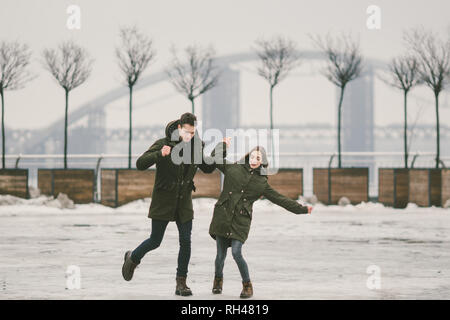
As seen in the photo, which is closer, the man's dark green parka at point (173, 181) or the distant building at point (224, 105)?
the man's dark green parka at point (173, 181)

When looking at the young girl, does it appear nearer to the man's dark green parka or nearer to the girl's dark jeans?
the girl's dark jeans

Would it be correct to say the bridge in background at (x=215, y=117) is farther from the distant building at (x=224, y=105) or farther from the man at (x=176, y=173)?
the man at (x=176, y=173)

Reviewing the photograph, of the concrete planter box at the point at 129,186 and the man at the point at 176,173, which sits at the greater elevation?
the man at the point at 176,173

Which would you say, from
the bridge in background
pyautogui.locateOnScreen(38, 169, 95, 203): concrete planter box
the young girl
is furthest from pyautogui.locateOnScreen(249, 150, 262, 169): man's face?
the bridge in background

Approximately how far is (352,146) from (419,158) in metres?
87.7

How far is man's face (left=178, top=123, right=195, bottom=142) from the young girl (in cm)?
32

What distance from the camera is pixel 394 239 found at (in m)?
14.8

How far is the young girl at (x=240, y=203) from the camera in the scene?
7.53 m

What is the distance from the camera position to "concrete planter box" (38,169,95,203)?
2623 cm

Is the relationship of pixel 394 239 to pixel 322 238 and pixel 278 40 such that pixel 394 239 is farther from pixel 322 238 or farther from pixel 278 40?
pixel 278 40

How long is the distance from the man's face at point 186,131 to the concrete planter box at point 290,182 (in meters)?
19.3

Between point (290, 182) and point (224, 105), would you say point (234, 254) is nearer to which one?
point (290, 182)

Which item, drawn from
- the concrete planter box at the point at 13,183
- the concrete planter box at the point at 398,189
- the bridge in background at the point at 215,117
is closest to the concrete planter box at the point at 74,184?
the concrete planter box at the point at 13,183

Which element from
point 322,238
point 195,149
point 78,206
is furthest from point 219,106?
point 195,149
